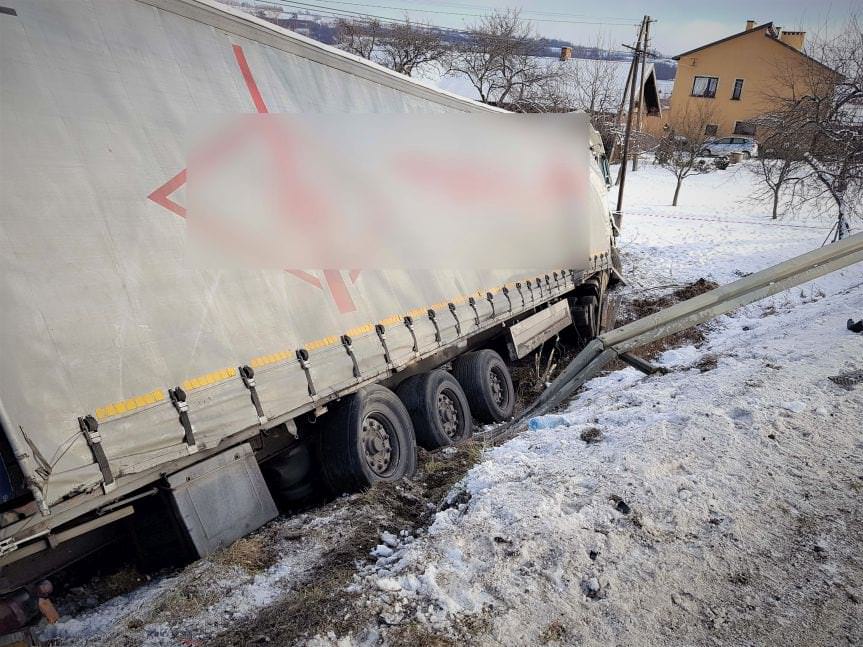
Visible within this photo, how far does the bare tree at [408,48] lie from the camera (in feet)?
117

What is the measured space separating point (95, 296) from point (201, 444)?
1075mm

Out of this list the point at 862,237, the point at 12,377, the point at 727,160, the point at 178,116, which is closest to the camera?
the point at 12,377

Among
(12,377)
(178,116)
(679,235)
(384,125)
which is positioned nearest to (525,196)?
(384,125)

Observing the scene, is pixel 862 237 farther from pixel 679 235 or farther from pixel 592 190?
pixel 679 235

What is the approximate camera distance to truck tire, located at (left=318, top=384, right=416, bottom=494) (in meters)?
4.98

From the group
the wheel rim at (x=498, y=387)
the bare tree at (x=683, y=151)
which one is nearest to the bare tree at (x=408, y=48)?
the bare tree at (x=683, y=151)

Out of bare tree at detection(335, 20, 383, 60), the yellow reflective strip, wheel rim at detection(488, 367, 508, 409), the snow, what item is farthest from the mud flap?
bare tree at detection(335, 20, 383, 60)

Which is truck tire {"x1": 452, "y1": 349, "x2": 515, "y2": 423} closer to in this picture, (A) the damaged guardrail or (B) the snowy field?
(A) the damaged guardrail

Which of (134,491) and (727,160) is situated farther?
(727,160)

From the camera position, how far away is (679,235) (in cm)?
2178

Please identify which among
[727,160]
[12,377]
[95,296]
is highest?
[95,296]

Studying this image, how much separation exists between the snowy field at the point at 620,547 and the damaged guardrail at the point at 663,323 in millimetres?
1072

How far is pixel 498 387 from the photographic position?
7.89 meters

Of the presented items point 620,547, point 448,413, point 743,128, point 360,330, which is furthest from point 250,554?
point 743,128
